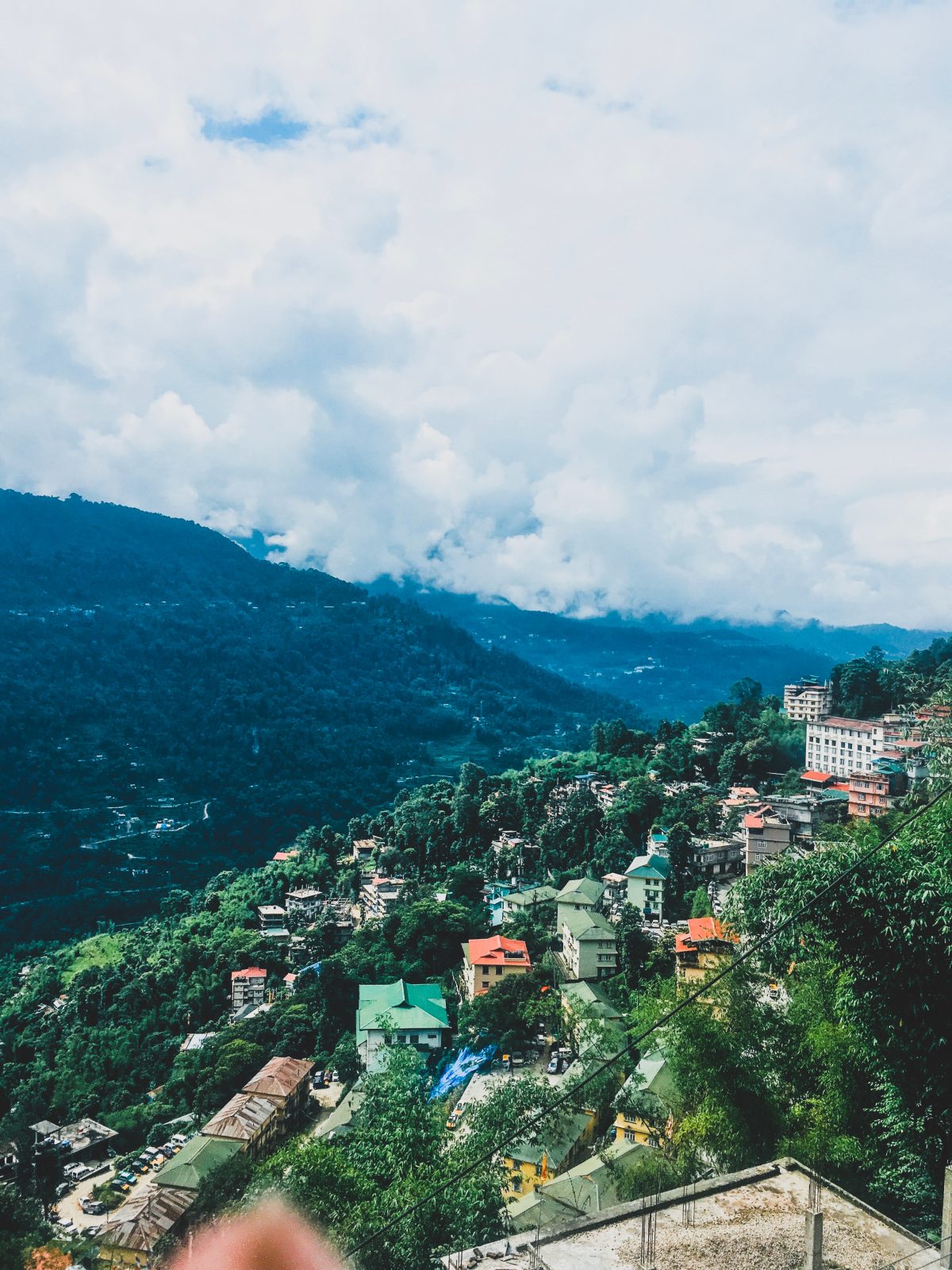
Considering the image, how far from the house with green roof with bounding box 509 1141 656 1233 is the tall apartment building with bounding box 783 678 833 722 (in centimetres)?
2342

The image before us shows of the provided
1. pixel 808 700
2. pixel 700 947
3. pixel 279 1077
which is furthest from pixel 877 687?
pixel 279 1077

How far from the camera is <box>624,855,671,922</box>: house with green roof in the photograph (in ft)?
72.7

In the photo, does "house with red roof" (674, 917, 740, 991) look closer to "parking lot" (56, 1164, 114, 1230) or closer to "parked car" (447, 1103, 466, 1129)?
"parked car" (447, 1103, 466, 1129)

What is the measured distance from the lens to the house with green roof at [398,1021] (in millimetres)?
19344

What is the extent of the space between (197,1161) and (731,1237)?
44.3 feet

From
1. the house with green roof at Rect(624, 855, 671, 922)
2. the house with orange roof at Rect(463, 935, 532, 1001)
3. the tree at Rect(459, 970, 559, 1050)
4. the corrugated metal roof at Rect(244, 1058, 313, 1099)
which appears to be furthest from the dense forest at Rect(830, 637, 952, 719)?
the corrugated metal roof at Rect(244, 1058, 313, 1099)

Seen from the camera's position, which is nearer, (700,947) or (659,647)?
(700,947)

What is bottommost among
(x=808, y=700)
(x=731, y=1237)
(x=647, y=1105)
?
(x=647, y=1105)

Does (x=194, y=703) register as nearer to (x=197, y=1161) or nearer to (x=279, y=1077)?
(x=279, y=1077)

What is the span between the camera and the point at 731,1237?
20.1 feet

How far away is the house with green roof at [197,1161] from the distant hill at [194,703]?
21.5 metres

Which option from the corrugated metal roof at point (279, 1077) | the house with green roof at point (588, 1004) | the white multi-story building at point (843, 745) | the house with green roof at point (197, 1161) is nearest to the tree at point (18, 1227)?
the house with green roof at point (197, 1161)

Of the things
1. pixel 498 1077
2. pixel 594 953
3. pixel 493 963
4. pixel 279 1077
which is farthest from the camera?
pixel 493 963

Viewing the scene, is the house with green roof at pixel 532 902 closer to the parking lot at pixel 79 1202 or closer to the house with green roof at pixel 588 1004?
the house with green roof at pixel 588 1004
